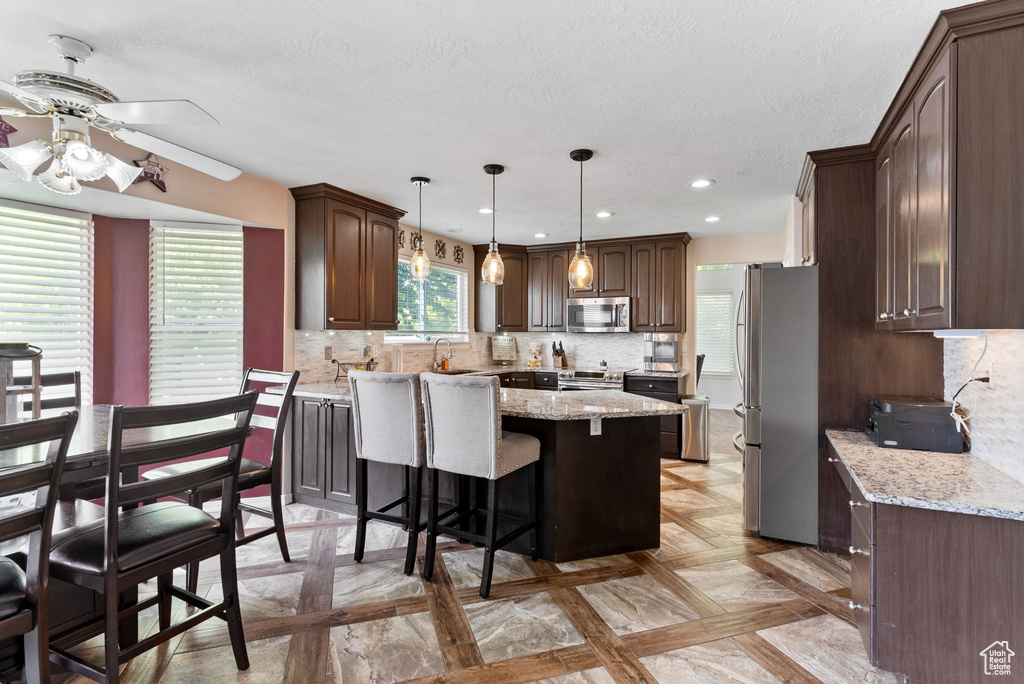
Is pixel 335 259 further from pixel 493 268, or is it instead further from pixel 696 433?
pixel 696 433

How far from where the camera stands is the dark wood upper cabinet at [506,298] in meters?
6.38

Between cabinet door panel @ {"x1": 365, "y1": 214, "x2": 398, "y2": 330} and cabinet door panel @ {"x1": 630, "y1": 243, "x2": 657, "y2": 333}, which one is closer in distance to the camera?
cabinet door panel @ {"x1": 365, "y1": 214, "x2": 398, "y2": 330}

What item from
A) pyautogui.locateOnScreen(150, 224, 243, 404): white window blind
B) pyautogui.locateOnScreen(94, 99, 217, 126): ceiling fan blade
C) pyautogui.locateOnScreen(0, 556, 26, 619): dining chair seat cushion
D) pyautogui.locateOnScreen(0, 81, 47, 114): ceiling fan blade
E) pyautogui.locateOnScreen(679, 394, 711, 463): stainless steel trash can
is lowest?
pyautogui.locateOnScreen(679, 394, 711, 463): stainless steel trash can

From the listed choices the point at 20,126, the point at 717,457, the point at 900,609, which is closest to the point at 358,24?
the point at 20,126

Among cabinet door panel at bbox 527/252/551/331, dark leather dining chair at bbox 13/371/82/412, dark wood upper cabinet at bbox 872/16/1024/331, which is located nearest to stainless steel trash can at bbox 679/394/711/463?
cabinet door panel at bbox 527/252/551/331

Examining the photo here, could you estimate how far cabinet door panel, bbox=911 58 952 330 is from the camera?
1.79m

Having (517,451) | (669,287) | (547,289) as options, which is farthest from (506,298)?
(517,451)

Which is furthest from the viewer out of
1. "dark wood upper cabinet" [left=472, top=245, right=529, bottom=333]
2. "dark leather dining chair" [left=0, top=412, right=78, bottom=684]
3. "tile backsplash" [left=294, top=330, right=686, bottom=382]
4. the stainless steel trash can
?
"dark wood upper cabinet" [left=472, top=245, right=529, bottom=333]

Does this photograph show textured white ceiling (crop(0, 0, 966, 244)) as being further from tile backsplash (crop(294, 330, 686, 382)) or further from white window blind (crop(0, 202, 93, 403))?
tile backsplash (crop(294, 330, 686, 382))

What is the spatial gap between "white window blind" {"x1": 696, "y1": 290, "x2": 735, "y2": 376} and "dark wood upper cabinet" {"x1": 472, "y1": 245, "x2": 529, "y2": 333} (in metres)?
3.44

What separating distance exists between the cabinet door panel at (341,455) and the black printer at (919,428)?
3193mm

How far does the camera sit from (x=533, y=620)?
2.30 meters

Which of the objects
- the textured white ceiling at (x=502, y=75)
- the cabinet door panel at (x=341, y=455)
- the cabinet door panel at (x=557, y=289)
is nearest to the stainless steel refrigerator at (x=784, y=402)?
the textured white ceiling at (x=502, y=75)

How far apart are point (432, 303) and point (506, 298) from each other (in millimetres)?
1071
